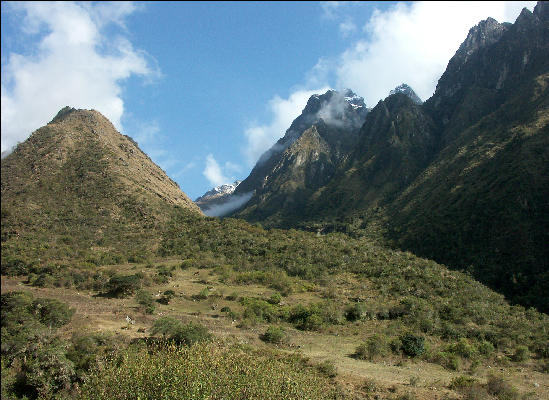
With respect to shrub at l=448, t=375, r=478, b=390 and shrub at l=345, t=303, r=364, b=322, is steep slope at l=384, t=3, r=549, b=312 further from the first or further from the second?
shrub at l=448, t=375, r=478, b=390

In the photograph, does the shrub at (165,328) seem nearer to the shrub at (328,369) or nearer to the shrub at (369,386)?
the shrub at (328,369)

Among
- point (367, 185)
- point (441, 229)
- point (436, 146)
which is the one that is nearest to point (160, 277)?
point (441, 229)

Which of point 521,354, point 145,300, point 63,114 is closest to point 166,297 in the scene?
point 145,300

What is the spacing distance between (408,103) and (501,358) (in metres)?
175

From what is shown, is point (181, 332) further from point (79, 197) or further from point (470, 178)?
point (470, 178)

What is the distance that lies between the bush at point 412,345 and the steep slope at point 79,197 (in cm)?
4422

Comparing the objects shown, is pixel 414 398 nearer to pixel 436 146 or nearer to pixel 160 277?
pixel 160 277

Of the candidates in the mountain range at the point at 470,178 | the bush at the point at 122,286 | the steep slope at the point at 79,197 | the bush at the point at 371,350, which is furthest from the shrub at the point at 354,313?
the steep slope at the point at 79,197

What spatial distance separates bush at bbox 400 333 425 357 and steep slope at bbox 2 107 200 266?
44225 millimetres

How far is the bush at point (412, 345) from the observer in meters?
32.8

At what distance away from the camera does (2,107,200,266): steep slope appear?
64812 millimetres

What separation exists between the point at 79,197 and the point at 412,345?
6645cm

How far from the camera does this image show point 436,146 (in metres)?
167

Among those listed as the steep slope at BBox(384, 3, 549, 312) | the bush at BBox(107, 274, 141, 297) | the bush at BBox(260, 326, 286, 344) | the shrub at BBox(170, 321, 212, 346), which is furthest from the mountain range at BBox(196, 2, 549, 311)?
the bush at BBox(107, 274, 141, 297)
